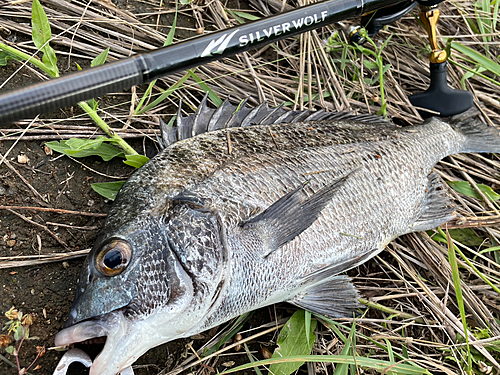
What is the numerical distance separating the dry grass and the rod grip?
1003 millimetres

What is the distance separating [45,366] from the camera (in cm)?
202

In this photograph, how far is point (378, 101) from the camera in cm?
306

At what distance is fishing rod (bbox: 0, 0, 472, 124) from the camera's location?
1350mm

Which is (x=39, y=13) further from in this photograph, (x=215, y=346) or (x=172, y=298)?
(x=215, y=346)

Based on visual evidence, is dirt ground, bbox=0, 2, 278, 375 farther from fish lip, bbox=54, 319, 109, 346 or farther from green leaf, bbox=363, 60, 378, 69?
green leaf, bbox=363, 60, 378, 69

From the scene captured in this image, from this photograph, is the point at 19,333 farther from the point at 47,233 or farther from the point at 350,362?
the point at 350,362

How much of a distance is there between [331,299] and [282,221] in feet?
2.36

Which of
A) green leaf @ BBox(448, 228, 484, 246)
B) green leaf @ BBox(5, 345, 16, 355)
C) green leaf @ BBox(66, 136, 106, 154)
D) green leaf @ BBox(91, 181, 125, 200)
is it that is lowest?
green leaf @ BBox(448, 228, 484, 246)

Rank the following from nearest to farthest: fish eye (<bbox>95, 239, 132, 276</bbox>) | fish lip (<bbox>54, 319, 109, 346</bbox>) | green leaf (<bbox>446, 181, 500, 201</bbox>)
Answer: fish lip (<bbox>54, 319, 109, 346</bbox>) → fish eye (<bbox>95, 239, 132, 276</bbox>) → green leaf (<bbox>446, 181, 500, 201</bbox>)

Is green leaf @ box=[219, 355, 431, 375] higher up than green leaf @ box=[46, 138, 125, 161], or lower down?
lower down

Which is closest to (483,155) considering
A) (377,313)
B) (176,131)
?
(377,313)

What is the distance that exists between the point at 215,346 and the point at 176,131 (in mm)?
1347

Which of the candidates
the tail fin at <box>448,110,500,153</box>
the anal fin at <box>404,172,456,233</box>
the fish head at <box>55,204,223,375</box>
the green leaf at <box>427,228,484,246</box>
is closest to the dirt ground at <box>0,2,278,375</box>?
the fish head at <box>55,204,223,375</box>

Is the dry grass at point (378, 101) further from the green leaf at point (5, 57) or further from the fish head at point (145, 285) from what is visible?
the fish head at point (145, 285)
